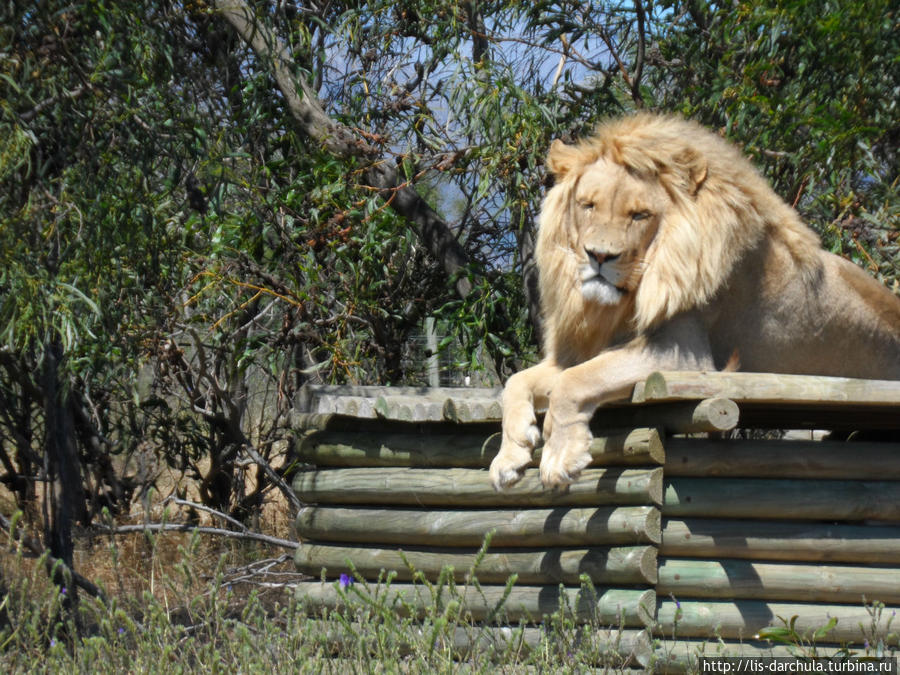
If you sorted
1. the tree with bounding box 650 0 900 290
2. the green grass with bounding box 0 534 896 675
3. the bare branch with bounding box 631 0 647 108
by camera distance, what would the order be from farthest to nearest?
the bare branch with bounding box 631 0 647 108
the tree with bounding box 650 0 900 290
the green grass with bounding box 0 534 896 675

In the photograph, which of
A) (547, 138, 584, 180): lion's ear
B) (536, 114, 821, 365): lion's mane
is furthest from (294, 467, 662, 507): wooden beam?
(547, 138, 584, 180): lion's ear

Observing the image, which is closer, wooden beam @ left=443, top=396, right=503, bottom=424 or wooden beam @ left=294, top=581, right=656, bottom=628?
wooden beam @ left=294, top=581, right=656, bottom=628

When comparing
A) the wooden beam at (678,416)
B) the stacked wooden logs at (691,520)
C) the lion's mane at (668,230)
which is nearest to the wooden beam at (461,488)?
the stacked wooden logs at (691,520)

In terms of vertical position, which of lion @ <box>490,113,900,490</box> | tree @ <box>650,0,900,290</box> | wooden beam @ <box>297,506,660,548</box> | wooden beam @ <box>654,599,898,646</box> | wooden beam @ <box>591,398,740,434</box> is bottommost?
wooden beam @ <box>654,599,898,646</box>

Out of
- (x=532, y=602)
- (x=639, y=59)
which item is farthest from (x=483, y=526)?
(x=639, y=59)

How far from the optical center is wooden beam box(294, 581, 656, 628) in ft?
12.6

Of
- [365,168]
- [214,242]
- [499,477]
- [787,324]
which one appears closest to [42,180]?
[214,242]

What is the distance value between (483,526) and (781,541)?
130 centimetres

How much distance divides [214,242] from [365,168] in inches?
42.2

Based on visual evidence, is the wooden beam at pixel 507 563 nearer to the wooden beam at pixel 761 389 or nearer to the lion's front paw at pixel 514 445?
the lion's front paw at pixel 514 445

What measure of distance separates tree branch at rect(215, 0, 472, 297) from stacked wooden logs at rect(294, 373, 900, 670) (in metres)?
2.30

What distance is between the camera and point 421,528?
16.0 ft

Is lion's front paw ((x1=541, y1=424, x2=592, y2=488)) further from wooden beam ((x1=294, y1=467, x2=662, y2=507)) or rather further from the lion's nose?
the lion's nose

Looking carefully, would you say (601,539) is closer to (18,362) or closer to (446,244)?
(446,244)
